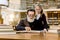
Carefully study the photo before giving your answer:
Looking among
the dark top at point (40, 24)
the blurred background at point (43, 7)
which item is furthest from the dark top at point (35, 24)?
the blurred background at point (43, 7)

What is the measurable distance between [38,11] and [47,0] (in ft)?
13.5

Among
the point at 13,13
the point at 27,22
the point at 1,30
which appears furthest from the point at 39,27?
the point at 13,13

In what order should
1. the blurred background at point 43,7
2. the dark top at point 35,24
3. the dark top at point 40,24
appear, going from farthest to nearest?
the blurred background at point 43,7
the dark top at point 40,24
the dark top at point 35,24

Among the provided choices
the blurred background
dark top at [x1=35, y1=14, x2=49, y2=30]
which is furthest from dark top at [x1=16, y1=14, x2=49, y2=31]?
the blurred background

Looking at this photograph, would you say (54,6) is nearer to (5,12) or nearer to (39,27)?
(5,12)

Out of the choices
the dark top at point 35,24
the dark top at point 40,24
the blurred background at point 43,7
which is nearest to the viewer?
the dark top at point 35,24

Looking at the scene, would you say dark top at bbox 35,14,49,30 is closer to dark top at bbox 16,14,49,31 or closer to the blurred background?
dark top at bbox 16,14,49,31

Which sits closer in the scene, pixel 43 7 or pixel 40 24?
pixel 40 24

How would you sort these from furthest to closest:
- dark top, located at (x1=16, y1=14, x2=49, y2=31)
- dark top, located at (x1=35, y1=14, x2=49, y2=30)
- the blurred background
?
the blurred background, dark top, located at (x1=35, y1=14, x2=49, y2=30), dark top, located at (x1=16, y1=14, x2=49, y2=31)

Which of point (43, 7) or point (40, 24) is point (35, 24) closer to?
point (40, 24)

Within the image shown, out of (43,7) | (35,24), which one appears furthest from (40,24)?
(43,7)

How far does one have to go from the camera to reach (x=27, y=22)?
2.29 meters

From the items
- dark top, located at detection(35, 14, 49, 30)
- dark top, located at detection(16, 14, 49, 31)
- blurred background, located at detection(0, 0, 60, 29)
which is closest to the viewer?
dark top, located at detection(16, 14, 49, 31)

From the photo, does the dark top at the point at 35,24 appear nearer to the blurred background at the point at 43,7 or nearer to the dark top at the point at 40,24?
the dark top at the point at 40,24
